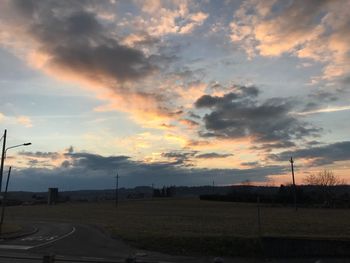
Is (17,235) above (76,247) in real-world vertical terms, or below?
above

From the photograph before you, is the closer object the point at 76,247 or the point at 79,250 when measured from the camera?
the point at 79,250

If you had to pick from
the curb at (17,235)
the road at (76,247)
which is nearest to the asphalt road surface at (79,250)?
the road at (76,247)

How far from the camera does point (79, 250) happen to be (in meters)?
27.2

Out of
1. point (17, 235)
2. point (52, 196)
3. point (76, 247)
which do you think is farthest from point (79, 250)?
point (52, 196)

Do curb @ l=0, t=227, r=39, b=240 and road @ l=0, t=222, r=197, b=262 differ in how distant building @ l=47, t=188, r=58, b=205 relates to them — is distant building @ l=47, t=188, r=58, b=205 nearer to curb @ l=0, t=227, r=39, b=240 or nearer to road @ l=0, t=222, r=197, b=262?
curb @ l=0, t=227, r=39, b=240

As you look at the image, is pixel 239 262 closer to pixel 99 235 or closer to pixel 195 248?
pixel 195 248

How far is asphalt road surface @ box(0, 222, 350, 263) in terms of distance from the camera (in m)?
22.7

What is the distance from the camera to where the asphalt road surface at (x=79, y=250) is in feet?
74.5

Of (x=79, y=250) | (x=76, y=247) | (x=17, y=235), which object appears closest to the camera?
(x=79, y=250)

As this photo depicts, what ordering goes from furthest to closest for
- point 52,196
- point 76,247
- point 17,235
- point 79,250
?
point 52,196, point 17,235, point 76,247, point 79,250

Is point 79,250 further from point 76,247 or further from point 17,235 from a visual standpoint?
point 17,235

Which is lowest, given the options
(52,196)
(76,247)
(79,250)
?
(79,250)

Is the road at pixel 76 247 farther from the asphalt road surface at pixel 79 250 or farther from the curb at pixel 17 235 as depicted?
the curb at pixel 17 235

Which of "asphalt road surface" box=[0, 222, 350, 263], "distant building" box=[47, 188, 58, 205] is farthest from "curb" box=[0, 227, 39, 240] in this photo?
"distant building" box=[47, 188, 58, 205]
